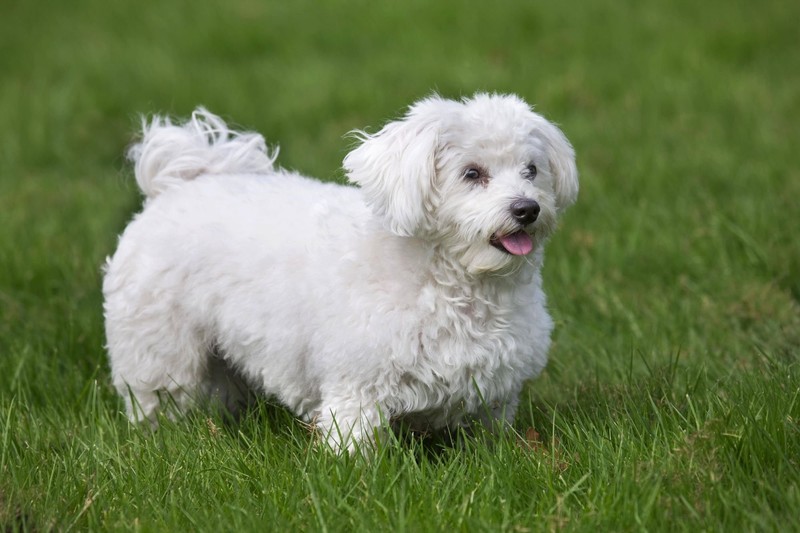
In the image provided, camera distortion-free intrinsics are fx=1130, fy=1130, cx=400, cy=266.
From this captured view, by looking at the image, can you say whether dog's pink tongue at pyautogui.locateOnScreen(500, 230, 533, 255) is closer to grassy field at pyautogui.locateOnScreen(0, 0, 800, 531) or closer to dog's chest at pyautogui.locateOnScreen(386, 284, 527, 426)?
dog's chest at pyautogui.locateOnScreen(386, 284, 527, 426)

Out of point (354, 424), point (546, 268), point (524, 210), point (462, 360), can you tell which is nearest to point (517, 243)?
point (524, 210)

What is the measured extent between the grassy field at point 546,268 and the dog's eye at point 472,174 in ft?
1.75

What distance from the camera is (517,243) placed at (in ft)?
11.5

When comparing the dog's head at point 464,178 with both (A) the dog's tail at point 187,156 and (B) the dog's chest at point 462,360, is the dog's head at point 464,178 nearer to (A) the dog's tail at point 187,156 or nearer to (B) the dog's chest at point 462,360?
(B) the dog's chest at point 462,360

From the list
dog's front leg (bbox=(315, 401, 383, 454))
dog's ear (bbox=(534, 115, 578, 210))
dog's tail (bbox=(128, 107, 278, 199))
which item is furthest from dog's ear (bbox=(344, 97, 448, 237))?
dog's tail (bbox=(128, 107, 278, 199))

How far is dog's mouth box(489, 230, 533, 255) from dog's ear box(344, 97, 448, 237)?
0.79 feet

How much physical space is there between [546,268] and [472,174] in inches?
89.1

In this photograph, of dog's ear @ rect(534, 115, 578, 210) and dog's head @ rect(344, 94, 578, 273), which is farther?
dog's ear @ rect(534, 115, 578, 210)

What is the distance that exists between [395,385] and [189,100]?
5.94 m

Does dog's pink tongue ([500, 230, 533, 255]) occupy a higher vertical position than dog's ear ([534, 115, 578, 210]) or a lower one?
lower

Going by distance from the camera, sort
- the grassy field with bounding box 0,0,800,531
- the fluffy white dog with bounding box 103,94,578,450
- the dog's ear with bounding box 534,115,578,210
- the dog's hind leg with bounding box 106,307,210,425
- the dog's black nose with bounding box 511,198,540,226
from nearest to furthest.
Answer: the grassy field with bounding box 0,0,800,531 → the dog's black nose with bounding box 511,198,540,226 → the fluffy white dog with bounding box 103,94,578,450 → the dog's ear with bounding box 534,115,578,210 → the dog's hind leg with bounding box 106,307,210,425

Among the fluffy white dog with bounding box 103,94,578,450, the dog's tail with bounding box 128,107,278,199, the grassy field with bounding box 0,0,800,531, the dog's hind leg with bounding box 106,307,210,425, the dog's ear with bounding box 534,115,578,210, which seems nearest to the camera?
the grassy field with bounding box 0,0,800,531

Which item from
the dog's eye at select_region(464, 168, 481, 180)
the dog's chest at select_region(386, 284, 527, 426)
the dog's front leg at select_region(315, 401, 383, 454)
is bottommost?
the dog's front leg at select_region(315, 401, 383, 454)

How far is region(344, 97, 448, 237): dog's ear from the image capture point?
3.48 metres
